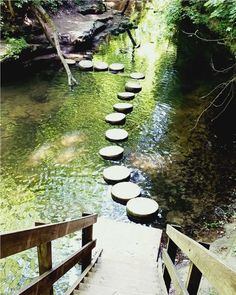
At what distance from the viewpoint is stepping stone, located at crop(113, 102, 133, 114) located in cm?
1014

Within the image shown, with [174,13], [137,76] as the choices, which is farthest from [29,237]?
[174,13]

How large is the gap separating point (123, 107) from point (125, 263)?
624cm

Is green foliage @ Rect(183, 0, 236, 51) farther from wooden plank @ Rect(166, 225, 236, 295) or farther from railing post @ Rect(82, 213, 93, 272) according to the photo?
wooden plank @ Rect(166, 225, 236, 295)

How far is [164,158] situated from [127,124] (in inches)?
82.3

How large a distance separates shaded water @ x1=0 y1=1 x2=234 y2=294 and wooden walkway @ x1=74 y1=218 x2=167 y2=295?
0.57m

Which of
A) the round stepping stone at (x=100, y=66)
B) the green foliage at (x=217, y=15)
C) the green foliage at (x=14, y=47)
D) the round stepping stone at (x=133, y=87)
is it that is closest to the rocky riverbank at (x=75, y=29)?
the green foliage at (x=14, y=47)

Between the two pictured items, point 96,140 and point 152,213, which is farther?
point 96,140

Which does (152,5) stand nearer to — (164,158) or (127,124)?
(127,124)

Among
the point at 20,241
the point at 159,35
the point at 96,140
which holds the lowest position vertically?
the point at 96,140

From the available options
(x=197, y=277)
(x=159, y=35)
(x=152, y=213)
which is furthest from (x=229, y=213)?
(x=159, y=35)

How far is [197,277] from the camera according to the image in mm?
2006

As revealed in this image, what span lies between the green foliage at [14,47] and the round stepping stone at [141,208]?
8.10m

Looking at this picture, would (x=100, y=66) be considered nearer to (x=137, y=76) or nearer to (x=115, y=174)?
(x=137, y=76)

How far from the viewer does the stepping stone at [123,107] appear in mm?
10141
